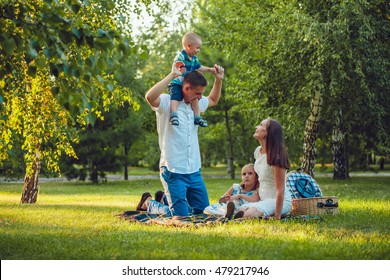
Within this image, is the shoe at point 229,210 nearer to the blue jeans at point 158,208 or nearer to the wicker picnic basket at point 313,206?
the blue jeans at point 158,208

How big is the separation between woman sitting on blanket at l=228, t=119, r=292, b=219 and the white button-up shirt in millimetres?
923

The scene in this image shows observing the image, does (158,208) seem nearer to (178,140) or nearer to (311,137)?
(178,140)

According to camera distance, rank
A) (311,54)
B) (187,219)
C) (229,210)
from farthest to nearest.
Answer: (311,54) → (229,210) → (187,219)

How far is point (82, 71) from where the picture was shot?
5293 millimetres

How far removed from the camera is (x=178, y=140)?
27.1ft

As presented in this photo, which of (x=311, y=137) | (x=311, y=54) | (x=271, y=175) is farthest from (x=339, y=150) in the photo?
(x=271, y=175)

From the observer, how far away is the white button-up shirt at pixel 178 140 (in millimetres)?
8242

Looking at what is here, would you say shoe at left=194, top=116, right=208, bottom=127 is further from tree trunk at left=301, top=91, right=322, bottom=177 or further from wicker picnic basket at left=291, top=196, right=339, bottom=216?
tree trunk at left=301, top=91, right=322, bottom=177

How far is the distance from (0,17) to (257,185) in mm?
4510

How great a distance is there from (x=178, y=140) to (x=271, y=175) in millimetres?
1389

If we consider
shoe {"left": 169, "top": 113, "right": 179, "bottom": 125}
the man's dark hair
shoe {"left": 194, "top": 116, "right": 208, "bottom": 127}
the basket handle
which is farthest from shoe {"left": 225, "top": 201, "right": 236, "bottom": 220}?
the man's dark hair

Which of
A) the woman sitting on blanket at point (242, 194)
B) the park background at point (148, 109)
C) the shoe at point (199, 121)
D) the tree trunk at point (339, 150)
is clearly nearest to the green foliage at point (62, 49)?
the park background at point (148, 109)

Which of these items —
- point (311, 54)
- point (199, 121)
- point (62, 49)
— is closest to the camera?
point (62, 49)

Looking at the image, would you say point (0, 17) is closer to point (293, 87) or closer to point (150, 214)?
point (150, 214)
